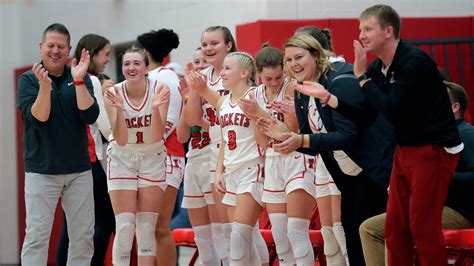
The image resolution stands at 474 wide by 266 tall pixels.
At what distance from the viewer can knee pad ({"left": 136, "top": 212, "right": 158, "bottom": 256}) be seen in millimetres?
7145

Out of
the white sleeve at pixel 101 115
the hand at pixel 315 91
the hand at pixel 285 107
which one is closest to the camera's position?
the hand at pixel 315 91

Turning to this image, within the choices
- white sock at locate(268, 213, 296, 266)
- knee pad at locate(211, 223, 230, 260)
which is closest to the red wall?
knee pad at locate(211, 223, 230, 260)

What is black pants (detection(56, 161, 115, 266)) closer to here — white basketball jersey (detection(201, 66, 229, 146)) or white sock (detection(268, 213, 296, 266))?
white basketball jersey (detection(201, 66, 229, 146))

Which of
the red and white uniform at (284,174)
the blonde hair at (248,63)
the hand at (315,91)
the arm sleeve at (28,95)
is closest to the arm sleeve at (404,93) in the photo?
the hand at (315,91)

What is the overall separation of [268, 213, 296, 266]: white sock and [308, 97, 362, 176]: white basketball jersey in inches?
17.7

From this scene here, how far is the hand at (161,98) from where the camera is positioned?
711 centimetres

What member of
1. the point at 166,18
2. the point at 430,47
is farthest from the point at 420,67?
the point at 166,18

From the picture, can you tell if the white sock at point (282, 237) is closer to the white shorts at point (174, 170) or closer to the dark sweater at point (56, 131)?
the white shorts at point (174, 170)

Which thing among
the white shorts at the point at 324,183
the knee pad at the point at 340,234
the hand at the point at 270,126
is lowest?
the knee pad at the point at 340,234

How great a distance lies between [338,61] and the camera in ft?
20.9

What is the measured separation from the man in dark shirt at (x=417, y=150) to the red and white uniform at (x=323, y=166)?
46 cm

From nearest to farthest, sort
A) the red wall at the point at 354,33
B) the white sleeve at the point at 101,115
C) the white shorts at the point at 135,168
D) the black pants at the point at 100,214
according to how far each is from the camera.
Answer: the white shorts at the point at 135,168, the white sleeve at the point at 101,115, the black pants at the point at 100,214, the red wall at the point at 354,33

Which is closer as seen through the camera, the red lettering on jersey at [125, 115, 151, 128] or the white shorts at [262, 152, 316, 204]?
the white shorts at [262, 152, 316, 204]

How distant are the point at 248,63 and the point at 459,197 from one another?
184 cm
